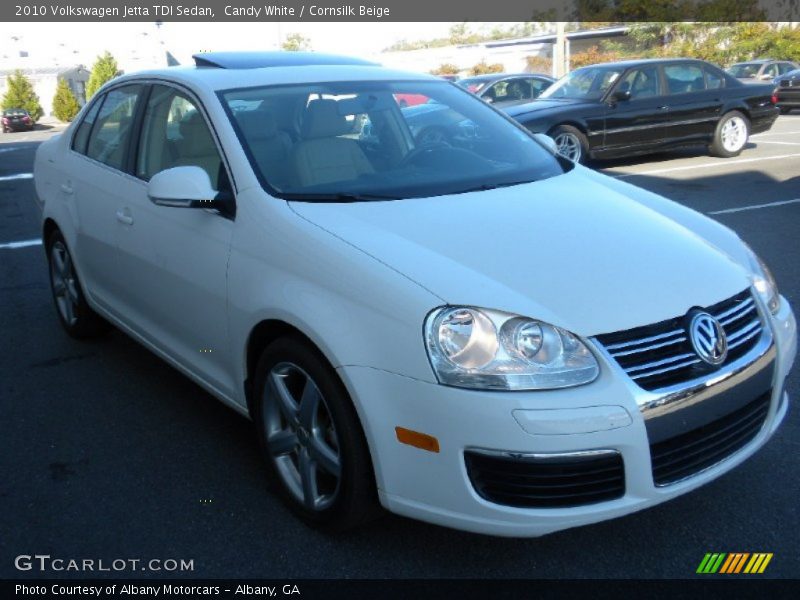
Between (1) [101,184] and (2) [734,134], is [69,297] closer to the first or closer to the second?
(1) [101,184]

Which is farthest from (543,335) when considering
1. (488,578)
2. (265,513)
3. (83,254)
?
(83,254)

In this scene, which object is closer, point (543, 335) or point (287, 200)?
point (543, 335)

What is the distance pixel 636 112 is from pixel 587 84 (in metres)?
0.87

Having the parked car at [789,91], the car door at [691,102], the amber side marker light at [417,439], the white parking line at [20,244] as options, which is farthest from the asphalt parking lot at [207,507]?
the parked car at [789,91]

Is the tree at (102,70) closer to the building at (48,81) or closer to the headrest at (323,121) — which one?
the building at (48,81)

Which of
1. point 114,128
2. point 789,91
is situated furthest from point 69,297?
point 789,91

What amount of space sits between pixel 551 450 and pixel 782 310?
1297 millimetres

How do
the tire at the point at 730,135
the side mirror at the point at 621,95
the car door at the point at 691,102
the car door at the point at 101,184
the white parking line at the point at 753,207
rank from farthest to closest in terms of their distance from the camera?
the tire at the point at 730,135, the car door at the point at 691,102, the side mirror at the point at 621,95, the white parking line at the point at 753,207, the car door at the point at 101,184

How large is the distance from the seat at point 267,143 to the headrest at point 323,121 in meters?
0.13

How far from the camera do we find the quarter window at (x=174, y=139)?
354 cm

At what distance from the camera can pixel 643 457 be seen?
8.01ft

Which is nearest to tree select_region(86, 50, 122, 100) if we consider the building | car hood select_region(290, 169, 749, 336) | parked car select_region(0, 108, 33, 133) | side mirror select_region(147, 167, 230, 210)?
parked car select_region(0, 108, 33, 133)

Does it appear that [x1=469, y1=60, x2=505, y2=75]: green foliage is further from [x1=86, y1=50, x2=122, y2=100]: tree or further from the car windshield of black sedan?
the car windshield of black sedan

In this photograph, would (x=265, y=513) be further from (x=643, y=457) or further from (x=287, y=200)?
(x=643, y=457)
